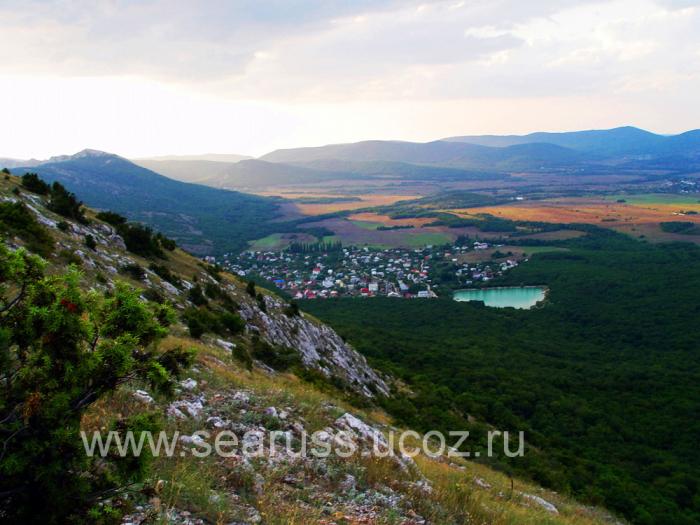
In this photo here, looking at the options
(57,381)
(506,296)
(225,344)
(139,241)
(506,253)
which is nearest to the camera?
(57,381)

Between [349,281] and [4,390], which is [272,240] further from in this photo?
[4,390]

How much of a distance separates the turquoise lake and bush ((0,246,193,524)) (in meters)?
94.2

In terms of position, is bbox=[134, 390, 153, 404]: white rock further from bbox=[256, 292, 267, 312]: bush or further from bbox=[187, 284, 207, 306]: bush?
bbox=[256, 292, 267, 312]: bush

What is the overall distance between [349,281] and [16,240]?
9949 cm

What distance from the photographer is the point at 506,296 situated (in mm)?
103438

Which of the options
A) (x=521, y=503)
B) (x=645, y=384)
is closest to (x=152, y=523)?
(x=521, y=503)

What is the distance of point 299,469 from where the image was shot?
6941mm

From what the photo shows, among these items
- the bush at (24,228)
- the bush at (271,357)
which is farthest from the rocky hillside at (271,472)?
the bush at (271,357)

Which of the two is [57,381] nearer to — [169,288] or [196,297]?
[169,288]

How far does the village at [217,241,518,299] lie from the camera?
106875mm

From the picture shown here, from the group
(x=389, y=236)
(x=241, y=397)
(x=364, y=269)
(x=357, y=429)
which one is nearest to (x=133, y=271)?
(x=241, y=397)

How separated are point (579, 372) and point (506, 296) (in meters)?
53.5

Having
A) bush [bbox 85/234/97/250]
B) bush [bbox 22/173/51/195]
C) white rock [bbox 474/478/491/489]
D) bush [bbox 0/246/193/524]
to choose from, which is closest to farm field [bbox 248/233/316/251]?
bush [bbox 22/173/51/195]

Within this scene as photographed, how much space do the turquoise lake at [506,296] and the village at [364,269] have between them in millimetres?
5599
